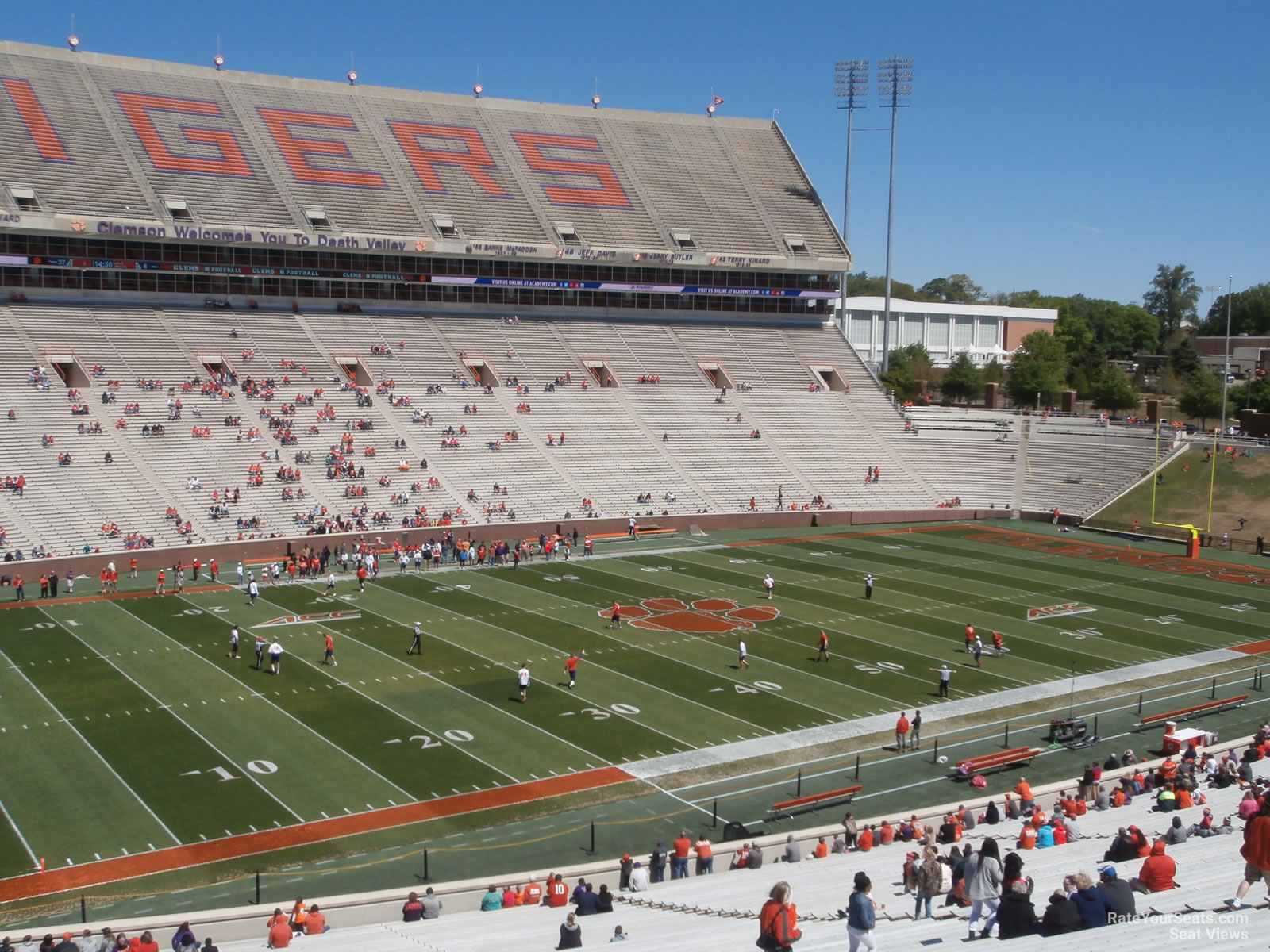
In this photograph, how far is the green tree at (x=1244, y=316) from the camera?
418 ft

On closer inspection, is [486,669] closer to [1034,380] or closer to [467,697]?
[467,697]

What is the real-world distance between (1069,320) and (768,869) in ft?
388

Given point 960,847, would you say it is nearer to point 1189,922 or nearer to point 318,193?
point 1189,922

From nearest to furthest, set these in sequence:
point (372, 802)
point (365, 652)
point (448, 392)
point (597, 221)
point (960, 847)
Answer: point (960, 847)
point (372, 802)
point (365, 652)
point (448, 392)
point (597, 221)

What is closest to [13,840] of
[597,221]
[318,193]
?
[318,193]

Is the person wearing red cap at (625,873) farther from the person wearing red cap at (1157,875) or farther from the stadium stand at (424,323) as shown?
the stadium stand at (424,323)

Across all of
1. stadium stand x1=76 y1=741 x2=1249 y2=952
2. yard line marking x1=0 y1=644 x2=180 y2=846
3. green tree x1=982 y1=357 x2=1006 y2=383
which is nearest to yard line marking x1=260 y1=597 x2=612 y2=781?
yard line marking x1=0 y1=644 x2=180 y2=846

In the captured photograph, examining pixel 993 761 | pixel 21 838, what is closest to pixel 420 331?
A: pixel 993 761

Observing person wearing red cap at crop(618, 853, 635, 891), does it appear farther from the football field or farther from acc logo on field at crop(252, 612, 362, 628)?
acc logo on field at crop(252, 612, 362, 628)

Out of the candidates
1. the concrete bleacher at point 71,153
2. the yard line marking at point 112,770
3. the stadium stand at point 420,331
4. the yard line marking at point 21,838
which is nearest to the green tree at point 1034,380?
the stadium stand at point 420,331

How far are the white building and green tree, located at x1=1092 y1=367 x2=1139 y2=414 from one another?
33.5 m

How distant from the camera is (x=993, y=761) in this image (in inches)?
955

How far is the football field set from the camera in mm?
22562

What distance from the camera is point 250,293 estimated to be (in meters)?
61.3
